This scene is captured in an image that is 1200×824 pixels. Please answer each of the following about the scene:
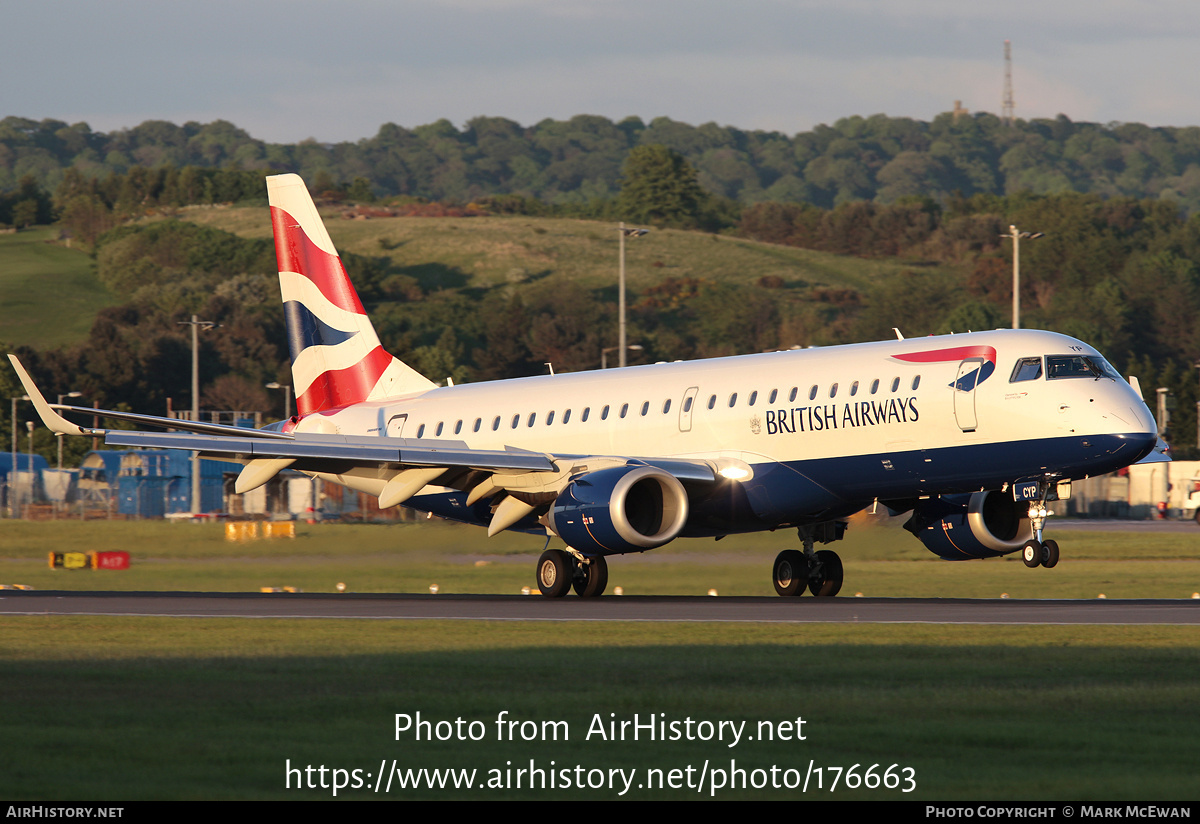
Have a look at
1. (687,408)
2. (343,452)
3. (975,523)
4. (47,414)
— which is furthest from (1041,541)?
(47,414)

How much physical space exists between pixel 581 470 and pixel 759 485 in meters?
3.53

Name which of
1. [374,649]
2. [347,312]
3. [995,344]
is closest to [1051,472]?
[995,344]

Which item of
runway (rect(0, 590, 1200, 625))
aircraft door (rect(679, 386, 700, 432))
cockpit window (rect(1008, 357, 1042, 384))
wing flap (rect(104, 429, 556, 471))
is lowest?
runway (rect(0, 590, 1200, 625))

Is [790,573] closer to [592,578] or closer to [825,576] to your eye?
[825,576]

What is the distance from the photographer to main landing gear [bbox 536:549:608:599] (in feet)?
106

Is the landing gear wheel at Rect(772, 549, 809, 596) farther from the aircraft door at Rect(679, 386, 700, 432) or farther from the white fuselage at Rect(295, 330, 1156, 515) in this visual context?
the aircraft door at Rect(679, 386, 700, 432)

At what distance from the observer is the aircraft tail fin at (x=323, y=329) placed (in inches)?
1567

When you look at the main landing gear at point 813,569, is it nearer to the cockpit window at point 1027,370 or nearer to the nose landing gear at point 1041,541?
the nose landing gear at point 1041,541

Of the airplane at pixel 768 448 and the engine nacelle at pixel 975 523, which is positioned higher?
the airplane at pixel 768 448

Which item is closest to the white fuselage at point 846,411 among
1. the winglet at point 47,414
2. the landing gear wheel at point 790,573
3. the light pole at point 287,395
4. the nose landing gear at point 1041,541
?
the nose landing gear at point 1041,541

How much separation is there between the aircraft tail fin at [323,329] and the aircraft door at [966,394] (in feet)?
47.7

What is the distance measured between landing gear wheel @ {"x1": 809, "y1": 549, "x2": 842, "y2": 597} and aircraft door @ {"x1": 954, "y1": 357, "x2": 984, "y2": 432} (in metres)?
5.42

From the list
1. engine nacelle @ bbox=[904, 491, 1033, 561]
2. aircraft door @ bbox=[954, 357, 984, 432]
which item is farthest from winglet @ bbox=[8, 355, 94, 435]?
engine nacelle @ bbox=[904, 491, 1033, 561]

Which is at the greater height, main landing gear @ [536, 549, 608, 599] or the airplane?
the airplane
